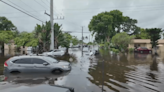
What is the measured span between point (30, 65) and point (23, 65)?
0.45 metres

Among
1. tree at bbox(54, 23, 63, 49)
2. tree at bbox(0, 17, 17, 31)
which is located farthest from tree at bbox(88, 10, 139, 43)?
tree at bbox(0, 17, 17, 31)

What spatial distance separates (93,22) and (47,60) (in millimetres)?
50768

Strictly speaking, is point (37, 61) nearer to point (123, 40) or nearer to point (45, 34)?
point (45, 34)

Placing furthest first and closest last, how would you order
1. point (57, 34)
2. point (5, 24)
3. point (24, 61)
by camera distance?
point (5, 24), point (57, 34), point (24, 61)

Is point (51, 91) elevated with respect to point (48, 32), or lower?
lower

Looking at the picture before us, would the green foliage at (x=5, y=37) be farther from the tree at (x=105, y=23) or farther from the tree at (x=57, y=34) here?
the tree at (x=105, y=23)

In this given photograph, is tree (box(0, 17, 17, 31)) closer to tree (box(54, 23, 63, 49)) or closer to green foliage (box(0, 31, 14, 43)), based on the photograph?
green foliage (box(0, 31, 14, 43))

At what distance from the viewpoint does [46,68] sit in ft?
31.1

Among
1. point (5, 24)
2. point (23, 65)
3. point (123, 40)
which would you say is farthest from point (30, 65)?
point (5, 24)

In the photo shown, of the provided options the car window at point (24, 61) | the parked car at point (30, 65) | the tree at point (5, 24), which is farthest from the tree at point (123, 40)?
the tree at point (5, 24)

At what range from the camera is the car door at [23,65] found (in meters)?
9.26

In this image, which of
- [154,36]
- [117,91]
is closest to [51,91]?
[117,91]

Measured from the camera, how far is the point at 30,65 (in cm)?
938

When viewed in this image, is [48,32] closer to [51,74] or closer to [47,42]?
[47,42]
